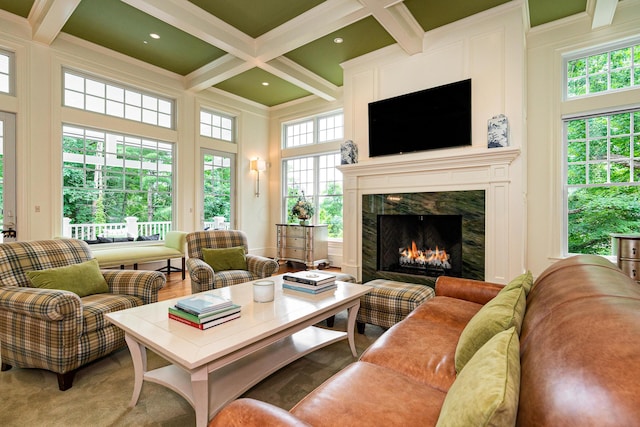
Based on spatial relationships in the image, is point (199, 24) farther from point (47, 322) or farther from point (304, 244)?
point (304, 244)

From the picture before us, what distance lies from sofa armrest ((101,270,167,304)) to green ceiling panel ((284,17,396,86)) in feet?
10.9

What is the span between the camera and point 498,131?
338cm

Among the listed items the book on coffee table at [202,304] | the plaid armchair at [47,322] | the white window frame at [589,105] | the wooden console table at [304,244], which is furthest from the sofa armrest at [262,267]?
the white window frame at [589,105]

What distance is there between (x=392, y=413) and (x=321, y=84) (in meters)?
5.08

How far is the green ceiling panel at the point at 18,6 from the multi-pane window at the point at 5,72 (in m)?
0.50

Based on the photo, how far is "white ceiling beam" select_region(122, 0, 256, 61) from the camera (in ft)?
10.5

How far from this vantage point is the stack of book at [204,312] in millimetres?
1600

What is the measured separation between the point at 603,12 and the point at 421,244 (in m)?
2.98

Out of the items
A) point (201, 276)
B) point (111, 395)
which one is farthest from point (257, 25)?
point (111, 395)

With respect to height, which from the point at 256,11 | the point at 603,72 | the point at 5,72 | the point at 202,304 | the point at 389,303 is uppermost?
the point at 256,11

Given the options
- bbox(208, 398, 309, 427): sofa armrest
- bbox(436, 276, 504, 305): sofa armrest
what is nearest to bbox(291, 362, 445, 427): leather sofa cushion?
bbox(208, 398, 309, 427): sofa armrest

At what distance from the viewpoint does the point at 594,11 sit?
10.6 feet

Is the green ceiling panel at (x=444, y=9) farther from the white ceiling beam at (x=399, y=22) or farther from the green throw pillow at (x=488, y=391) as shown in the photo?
the green throw pillow at (x=488, y=391)

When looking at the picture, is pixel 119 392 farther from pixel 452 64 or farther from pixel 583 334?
pixel 452 64
